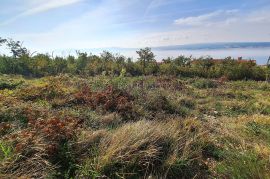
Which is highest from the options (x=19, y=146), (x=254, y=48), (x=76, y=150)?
(x=19, y=146)

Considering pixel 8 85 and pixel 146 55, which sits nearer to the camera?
pixel 8 85

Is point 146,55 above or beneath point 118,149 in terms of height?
beneath

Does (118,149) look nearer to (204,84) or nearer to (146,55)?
(204,84)

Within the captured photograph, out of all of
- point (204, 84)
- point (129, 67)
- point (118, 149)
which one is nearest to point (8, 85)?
point (118, 149)

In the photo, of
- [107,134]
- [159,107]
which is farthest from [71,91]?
[107,134]

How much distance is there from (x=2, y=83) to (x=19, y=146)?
23.3ft

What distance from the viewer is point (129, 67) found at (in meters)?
20.6

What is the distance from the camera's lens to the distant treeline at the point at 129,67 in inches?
750

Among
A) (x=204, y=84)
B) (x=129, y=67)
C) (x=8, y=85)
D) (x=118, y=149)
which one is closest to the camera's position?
(x=118, y=149)

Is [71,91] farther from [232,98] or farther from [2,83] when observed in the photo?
[232,98]

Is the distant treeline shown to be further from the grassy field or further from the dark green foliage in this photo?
the grassy field

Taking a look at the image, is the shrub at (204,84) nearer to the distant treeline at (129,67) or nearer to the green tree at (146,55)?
the distant treeline at (129,67)

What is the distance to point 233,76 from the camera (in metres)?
19.2

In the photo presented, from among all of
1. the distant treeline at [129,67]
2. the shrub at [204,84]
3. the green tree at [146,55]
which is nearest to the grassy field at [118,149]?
the shrub at [204,84]
